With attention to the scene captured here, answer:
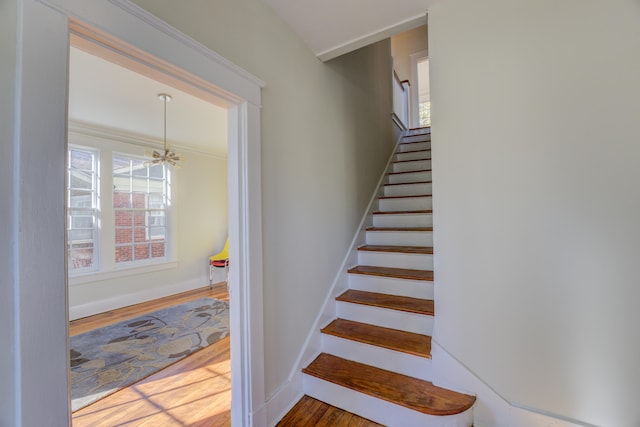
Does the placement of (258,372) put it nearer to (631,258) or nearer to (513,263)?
(513,263)

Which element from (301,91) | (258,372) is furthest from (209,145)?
(258,372)

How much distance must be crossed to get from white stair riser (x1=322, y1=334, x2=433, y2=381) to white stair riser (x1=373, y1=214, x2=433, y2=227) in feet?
4.49

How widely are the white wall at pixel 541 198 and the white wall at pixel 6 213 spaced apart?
1748 mm

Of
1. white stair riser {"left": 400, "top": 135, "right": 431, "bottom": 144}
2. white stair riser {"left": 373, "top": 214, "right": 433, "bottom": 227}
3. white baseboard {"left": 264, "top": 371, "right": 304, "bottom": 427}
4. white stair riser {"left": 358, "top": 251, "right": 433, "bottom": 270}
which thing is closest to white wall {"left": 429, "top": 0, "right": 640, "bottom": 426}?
white stair riser {"left": 358, "top": 251, "right": 433, "bottom": 270}

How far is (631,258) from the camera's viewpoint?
1.06m

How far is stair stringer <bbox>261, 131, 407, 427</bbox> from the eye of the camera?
157 centimetres

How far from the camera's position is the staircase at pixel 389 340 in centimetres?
147

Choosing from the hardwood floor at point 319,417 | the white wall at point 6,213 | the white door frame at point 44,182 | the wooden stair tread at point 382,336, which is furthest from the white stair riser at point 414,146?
the white wall at point 6,213

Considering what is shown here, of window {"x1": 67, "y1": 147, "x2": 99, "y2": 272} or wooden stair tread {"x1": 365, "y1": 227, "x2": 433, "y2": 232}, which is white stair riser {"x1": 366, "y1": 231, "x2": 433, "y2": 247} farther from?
window {"x1": 67, "y1": 147, "x2": 99, "y2": 272}

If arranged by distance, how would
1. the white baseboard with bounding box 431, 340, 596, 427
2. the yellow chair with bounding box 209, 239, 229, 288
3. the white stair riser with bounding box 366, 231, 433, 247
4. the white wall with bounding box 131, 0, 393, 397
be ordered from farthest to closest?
the yellow chair with bounding box 209, 239, 229, 288, the white stair riser with bounding box 366, 231, 433, 247, the white wall with bounding box 131, 0, 393, 397, the white baseboard with bounding box 431, 340, 596, 427

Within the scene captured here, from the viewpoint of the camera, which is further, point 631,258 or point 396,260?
point 396,260

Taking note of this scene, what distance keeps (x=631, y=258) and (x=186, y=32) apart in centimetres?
205

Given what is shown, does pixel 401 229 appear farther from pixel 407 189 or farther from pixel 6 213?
pixel 6 213

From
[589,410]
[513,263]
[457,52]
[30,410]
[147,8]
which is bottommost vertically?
[589,410]
